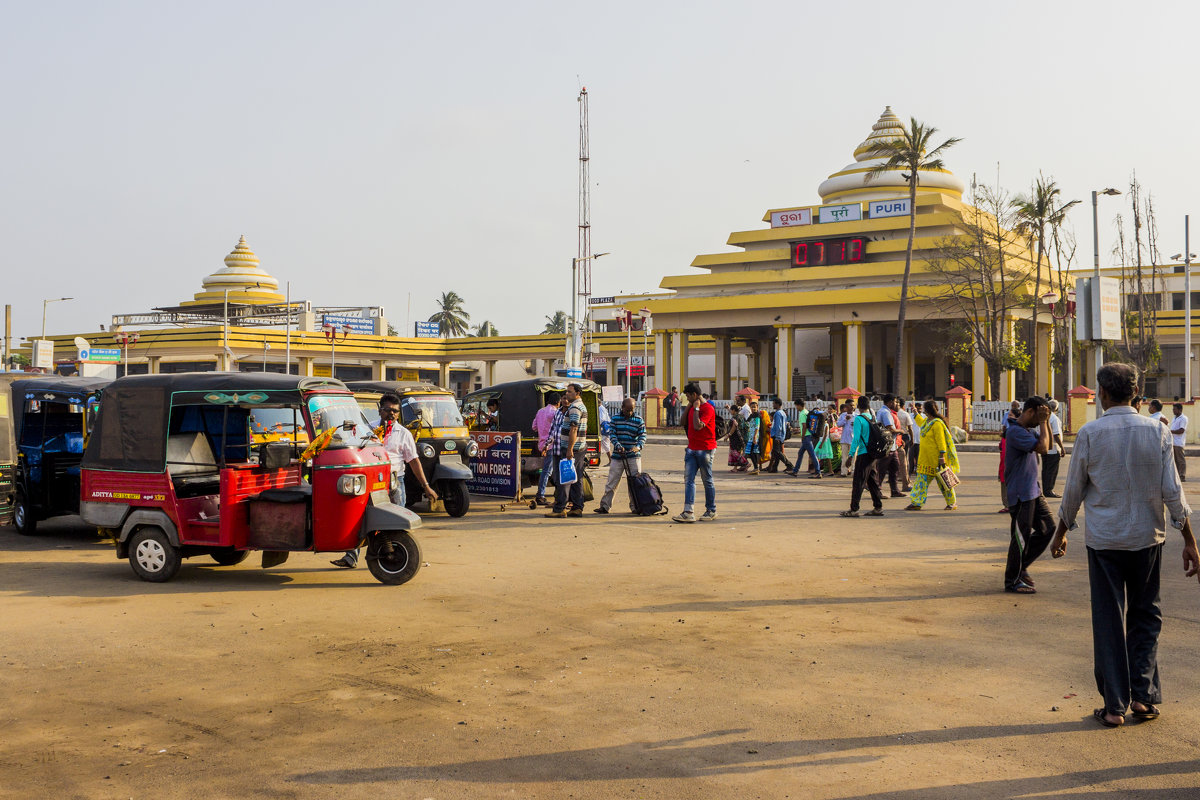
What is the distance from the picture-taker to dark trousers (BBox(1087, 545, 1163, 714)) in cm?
512

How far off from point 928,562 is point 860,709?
5299 millimetres

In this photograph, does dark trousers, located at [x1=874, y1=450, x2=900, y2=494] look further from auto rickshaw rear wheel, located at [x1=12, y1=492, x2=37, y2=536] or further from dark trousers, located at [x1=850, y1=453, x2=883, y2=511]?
auto rickshaw rear wheel, located at [x1=12, y1=492, x2=37, y2=536]

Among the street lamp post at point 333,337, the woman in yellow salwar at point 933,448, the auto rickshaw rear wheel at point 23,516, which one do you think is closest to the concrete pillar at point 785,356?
the street lamp post at point 333,337

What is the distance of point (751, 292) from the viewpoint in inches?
1860

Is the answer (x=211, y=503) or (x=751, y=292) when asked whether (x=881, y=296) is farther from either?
(x=211, y=503)

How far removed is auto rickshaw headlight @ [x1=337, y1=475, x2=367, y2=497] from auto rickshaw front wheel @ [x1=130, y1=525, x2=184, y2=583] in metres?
1.77

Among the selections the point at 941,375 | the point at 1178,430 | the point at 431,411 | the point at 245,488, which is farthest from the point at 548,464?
the point at 941,375

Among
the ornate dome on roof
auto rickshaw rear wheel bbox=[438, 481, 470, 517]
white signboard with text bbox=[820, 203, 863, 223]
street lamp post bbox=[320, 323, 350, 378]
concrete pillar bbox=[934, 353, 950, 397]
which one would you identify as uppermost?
the ornate dome on roof

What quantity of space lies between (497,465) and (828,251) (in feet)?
111

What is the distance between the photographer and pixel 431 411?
1530cm

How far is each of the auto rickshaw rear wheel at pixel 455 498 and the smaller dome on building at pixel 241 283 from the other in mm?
64638

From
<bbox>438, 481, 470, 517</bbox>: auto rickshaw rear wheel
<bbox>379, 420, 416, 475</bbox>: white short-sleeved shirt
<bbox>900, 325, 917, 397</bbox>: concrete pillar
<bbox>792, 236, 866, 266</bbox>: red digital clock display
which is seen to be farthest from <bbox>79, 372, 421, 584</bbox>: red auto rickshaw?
<bbox>900, 325, 917, 397</bbox>: concrete pillar

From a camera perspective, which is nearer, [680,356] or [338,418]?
[338,418]

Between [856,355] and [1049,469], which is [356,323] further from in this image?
[1049,469]
